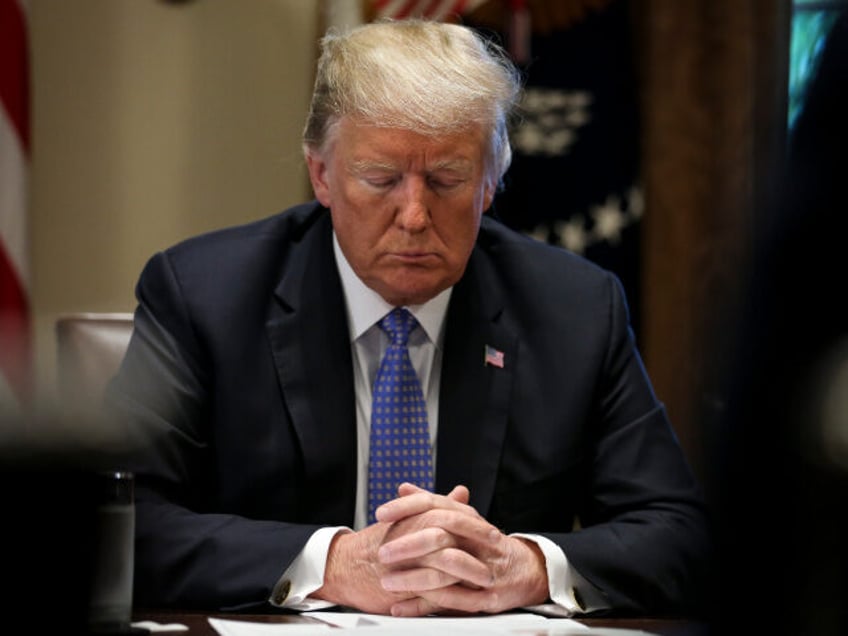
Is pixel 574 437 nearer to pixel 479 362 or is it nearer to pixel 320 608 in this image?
pixel 479 362

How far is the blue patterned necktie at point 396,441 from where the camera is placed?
202 cm

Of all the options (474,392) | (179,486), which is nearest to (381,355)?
(474,392)

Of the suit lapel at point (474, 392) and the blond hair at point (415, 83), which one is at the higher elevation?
the blond hair at point (415, 83)

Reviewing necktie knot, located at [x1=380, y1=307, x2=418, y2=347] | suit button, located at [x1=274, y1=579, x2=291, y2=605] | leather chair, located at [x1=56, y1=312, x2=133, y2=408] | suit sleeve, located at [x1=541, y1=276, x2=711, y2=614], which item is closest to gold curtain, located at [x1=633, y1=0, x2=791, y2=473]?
suit sleeve, located at [x1=541, y1=276, x2=711, y2=614]

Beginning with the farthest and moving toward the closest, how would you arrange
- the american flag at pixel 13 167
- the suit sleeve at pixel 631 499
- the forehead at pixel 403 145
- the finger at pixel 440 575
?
the american flag at pixel 13 167 → the forehead at pixel 403 145 → the suit sleeve at pixel 631 499 → the finger at pixel 440 575

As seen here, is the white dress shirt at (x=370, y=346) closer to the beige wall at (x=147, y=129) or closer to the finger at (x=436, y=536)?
the finger at (x=436, y=536)

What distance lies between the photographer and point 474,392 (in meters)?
2.10

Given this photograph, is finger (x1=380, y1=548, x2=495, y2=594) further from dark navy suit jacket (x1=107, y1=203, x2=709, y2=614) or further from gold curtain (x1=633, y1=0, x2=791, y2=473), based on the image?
gold curtain (x1=633, y1=0, x2=791, y2=473)

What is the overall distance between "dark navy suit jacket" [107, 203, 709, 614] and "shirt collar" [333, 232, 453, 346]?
2 cm

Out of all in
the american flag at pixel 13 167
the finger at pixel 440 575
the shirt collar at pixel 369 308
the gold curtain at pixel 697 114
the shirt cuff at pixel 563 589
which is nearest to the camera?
the finger at pixel 440 575

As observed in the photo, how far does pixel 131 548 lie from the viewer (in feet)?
4.47

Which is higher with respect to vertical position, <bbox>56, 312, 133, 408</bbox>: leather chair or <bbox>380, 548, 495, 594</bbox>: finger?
<bbox>56, 312, 133, 408</bbox>: leather chair

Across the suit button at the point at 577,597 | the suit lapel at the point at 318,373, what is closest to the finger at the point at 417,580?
the suit button at the point at 577,597

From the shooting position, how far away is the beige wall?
3.39 m
